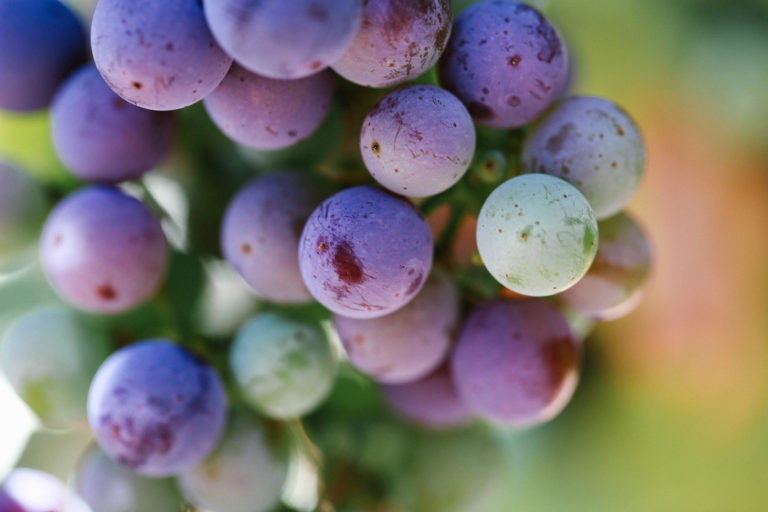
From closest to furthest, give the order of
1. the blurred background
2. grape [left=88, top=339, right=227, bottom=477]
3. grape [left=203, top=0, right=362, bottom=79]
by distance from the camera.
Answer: grape [left=203, top=0, right=362, bottom=79] → grape [left=88, top=339, right=227, bottom=477] → the blurred background

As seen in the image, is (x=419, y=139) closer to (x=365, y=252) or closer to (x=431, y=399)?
(x=365, y=252)

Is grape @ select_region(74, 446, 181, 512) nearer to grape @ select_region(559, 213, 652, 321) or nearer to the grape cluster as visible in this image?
the grape cluster

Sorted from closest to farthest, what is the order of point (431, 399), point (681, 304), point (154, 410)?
point (154, 410)
point (431, 399)
point (681, 304)

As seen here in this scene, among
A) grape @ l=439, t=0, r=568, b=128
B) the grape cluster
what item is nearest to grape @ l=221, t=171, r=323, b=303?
the grape cluster

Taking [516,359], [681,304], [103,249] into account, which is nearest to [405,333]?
[516,359]

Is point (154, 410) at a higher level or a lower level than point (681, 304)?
higher
